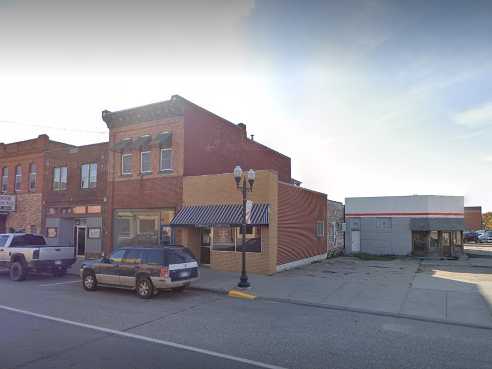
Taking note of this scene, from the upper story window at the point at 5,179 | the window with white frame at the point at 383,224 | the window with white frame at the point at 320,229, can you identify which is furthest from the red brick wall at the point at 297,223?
the upper story window at the point at 5,179

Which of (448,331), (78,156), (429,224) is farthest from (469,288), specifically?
(78,156)

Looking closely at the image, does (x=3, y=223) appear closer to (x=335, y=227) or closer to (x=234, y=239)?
(x=234, y=239)

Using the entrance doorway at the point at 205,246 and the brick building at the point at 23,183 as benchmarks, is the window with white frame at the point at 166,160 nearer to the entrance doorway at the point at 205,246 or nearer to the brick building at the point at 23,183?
the entrance doorway at the point at 205,246

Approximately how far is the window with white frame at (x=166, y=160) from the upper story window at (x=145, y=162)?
948mm

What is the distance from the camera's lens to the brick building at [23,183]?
1107 inches

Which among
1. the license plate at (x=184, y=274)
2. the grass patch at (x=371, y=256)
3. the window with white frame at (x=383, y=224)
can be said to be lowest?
the grass patch at (x=371, y=256)

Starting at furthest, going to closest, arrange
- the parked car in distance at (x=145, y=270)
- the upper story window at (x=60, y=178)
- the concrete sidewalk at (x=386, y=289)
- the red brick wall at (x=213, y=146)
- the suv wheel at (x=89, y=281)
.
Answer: the upper story window at (x=60, y=178), the red brick wall at (x=213, y=146), the suv wheel at (x=89, y=281), the parked car in distance at (x=145, y=270), the concrete sidewalk at (x=386, y=289)

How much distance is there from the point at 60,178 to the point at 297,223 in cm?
1834

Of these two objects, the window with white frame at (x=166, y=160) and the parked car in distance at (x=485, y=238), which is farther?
the parked car in distance at (x=485, y=238)

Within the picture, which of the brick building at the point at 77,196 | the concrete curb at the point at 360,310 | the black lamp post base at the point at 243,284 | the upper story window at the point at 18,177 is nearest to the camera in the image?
the concrete curb at the point at 360,310

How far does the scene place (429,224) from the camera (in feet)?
95.2

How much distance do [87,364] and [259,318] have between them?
15.3ft

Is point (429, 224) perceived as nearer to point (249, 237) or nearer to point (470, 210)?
point (249, 237)

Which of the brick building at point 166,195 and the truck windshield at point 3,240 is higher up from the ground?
the brick building at point 166,195
